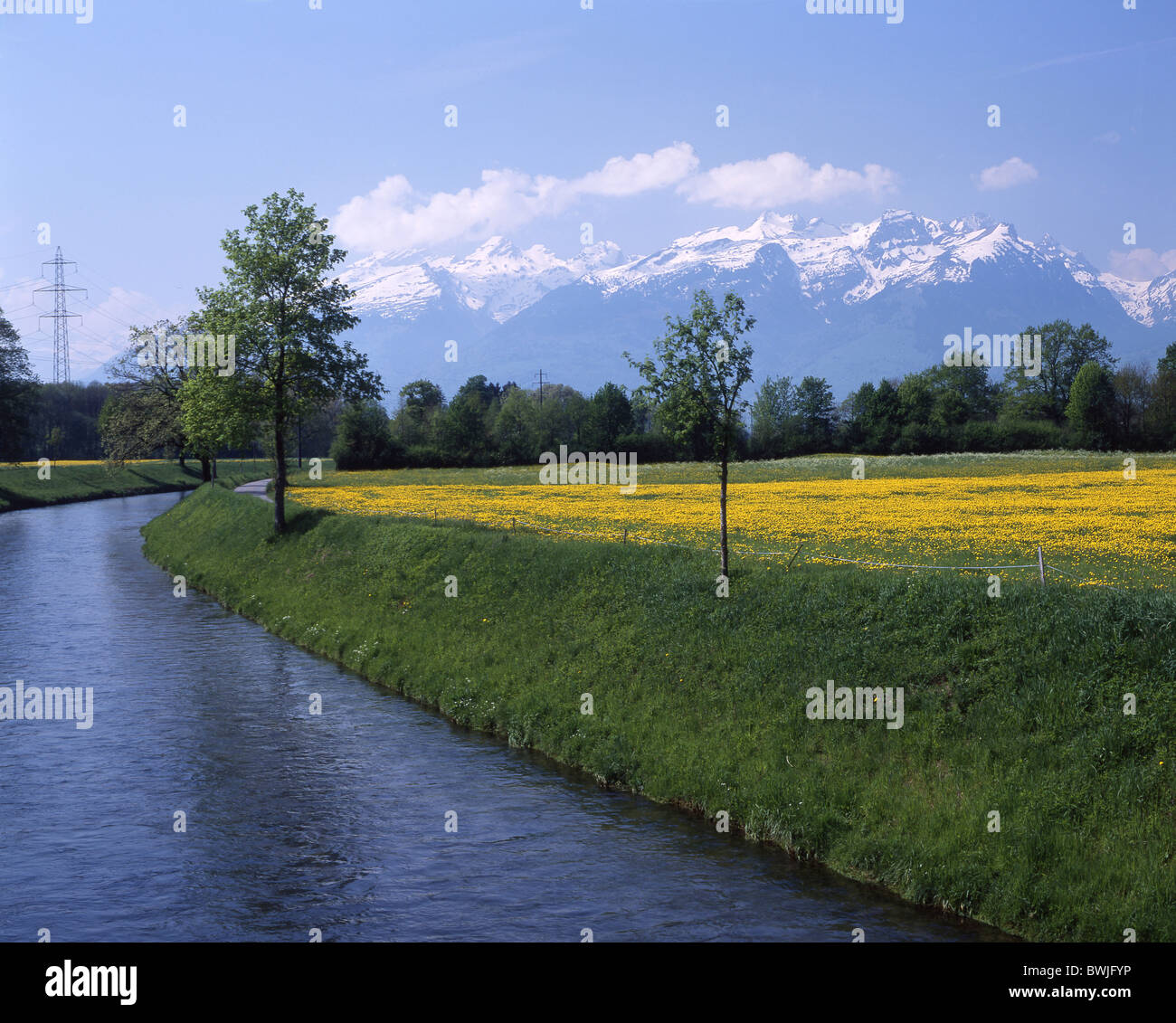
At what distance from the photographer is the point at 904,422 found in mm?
152125

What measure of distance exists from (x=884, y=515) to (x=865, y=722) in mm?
29904

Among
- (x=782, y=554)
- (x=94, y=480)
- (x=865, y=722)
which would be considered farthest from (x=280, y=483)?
(x=94, y=480)

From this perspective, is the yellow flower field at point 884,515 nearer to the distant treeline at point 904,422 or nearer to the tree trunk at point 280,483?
the tree trunk at point 280,483

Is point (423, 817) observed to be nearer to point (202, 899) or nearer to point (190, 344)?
point (202, 899)

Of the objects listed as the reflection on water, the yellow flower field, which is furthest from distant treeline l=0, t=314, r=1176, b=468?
the reflection on water

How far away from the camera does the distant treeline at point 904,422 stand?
13038cm

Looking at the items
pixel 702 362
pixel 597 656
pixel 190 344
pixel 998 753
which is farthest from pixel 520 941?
pixel 190 344

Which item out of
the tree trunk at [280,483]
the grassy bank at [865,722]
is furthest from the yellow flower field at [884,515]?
the grassy bank at [865,722]

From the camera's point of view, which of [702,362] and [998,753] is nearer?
[998,753]

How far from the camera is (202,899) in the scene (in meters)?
16.5

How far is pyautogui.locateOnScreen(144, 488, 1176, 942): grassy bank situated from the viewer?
15.8 m

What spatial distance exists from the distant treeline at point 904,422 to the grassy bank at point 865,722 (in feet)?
287

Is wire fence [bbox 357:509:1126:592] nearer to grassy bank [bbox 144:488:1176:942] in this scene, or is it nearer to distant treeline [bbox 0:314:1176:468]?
grassy bank [bbox 144:488:1176:942]

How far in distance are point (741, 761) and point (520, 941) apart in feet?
24.3
